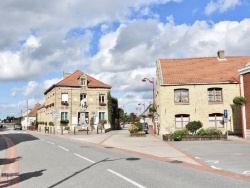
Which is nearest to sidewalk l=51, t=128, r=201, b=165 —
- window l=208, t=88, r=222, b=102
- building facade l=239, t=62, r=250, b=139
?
building facade l=239, t=62, r=250, b=139

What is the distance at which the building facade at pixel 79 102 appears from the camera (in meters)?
53.0

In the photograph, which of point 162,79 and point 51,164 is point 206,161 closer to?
point 51,164

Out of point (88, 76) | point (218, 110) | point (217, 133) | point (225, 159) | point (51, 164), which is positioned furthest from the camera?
point (88, 76)

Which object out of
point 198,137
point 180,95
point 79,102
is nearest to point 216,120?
point 180,95

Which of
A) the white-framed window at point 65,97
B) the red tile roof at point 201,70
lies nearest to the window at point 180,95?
the red tile roof at point 201,70

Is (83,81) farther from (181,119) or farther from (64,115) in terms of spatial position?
(181,119)

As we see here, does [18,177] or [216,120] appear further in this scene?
[216,120]

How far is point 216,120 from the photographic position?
35719mm

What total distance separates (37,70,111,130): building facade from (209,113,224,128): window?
871 inches

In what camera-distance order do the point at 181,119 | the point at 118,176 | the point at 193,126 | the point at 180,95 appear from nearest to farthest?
the point at 118,176, the point at 193,126, the point at 181,119, the point at 180,95

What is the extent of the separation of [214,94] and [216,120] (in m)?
2.80

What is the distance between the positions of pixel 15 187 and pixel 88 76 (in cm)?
4894

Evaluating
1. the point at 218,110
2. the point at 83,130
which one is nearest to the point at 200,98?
the point at 218,110

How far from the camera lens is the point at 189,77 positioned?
3709 centimetres
